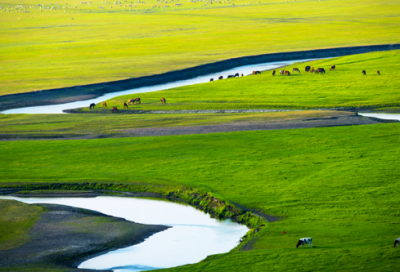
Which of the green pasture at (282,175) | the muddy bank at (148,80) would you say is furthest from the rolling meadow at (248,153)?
the muddy bank at (148,80)

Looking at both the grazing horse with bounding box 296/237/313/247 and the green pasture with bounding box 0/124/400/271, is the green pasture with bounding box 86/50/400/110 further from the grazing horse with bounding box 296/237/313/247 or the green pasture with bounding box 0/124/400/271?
the grazing horse with bounding box 296/237/313/247

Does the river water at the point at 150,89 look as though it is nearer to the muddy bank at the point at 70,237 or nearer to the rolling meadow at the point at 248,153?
the rolling meadow at the point at 248,153

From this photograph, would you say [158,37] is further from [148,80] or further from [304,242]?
[304,242]

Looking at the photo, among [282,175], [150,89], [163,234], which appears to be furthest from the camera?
[150,89]

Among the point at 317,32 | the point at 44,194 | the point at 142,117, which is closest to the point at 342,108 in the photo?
the point at 142,117

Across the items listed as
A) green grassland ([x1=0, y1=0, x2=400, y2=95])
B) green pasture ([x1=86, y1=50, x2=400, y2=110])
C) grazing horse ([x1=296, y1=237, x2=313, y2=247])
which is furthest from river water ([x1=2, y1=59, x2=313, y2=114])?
grazing horse ([x1=296, y1=237, x2=313, y2=247])

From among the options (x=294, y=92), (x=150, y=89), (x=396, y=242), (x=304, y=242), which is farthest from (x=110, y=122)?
(x=396, y=242)

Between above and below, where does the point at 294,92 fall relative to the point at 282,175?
above
